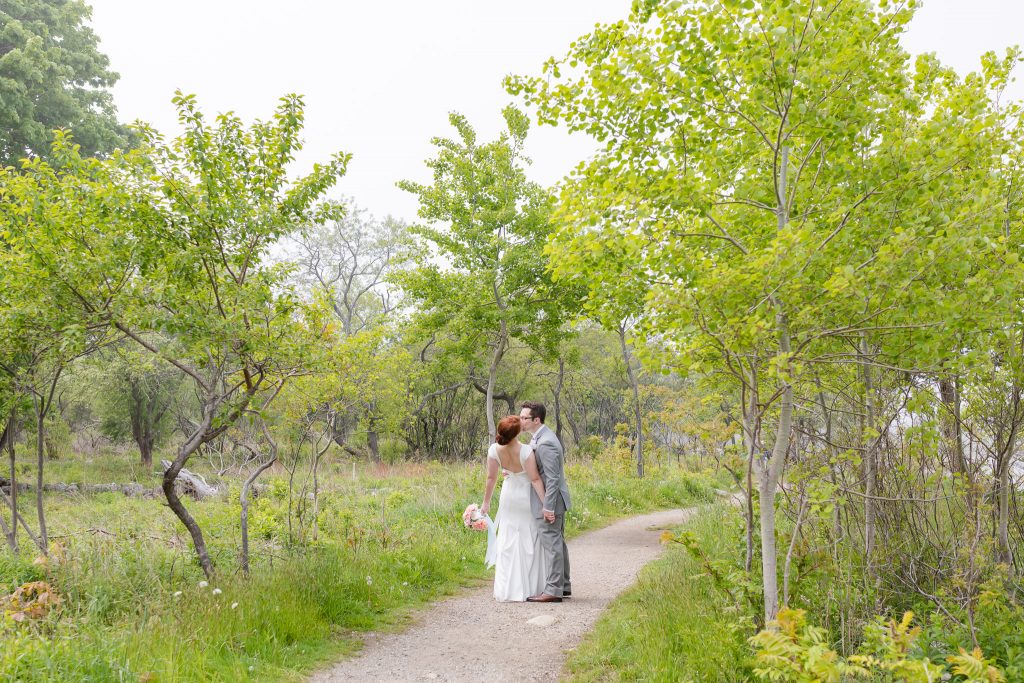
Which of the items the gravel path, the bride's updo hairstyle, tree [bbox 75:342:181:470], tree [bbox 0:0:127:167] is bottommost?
the gravel path

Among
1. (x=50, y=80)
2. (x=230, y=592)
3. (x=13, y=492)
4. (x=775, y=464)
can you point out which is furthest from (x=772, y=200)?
(x=50, y=80)

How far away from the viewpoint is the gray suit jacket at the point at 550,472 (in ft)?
23.2

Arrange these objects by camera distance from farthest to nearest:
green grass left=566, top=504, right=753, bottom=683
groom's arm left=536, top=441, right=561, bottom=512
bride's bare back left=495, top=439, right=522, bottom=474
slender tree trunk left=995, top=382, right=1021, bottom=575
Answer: bride's bare back left=495, top=439, right=522, bottom=474 → groom's arm left=536, top=441, right=561, bottom=512 → slender tree trunk left=995, top=382, right=1021, bottom=575 → green grass left=566, top=504, right=753, bottom=683

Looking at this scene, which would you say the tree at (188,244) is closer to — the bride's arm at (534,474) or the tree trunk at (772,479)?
the bride's arm at (534,474)

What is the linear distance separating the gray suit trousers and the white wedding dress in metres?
0.08

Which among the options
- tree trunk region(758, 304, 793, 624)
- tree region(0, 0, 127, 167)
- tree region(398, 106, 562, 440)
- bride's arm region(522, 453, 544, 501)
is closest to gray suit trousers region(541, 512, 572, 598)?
bride's arm region(522, 453, 544, 501)

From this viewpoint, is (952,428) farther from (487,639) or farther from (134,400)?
(134,400)

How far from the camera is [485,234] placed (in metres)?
14.4

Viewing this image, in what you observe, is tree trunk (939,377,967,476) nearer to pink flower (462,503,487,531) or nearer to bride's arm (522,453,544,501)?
bride's arm (522,453,544,501)

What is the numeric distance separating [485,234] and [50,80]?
1355cm

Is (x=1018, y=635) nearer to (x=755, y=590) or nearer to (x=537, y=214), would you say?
(x=755, y=590)

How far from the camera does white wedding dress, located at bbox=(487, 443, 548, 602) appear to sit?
706cm

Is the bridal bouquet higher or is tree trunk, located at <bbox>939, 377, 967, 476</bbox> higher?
tree trunk, located at <bbox>939, 377, 967, 476</bbox>

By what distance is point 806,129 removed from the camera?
3.78m
